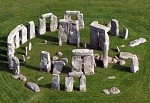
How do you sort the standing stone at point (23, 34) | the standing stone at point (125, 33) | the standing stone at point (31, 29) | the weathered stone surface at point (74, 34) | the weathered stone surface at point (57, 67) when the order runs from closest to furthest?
the weathered stone surface at point (57, 67) → the weathered stone surface at point (74, 34) → the standing stone at point (23, 34) → the standing stone at point (31, 29) → the standing stone at point (125, 33)

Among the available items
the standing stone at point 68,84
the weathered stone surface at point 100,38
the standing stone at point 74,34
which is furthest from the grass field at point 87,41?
the weathered stone surface at point 100,38

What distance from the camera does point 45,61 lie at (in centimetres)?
4384

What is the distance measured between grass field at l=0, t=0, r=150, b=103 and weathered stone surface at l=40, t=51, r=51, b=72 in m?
0.55

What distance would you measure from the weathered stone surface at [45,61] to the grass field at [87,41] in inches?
21.5

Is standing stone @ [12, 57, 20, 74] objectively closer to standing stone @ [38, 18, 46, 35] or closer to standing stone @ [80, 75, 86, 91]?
standing stone @ [80, 75, 86, 91]

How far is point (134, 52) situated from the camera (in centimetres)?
4778

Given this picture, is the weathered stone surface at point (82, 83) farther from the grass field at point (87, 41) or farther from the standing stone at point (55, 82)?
the standing stone at point (55, 82)

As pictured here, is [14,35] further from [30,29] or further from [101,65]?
[101,65]

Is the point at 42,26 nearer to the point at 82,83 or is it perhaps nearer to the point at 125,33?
the point at 125,33

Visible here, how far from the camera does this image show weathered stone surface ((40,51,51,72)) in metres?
43.5

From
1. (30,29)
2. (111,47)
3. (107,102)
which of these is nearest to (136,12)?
(111,47)

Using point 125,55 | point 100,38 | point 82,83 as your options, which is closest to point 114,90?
point 82,83

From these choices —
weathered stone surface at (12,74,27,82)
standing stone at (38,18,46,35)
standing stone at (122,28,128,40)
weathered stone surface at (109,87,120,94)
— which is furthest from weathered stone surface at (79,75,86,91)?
standing stone at (38,18,46,35)

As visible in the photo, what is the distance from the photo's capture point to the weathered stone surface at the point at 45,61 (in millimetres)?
43469
